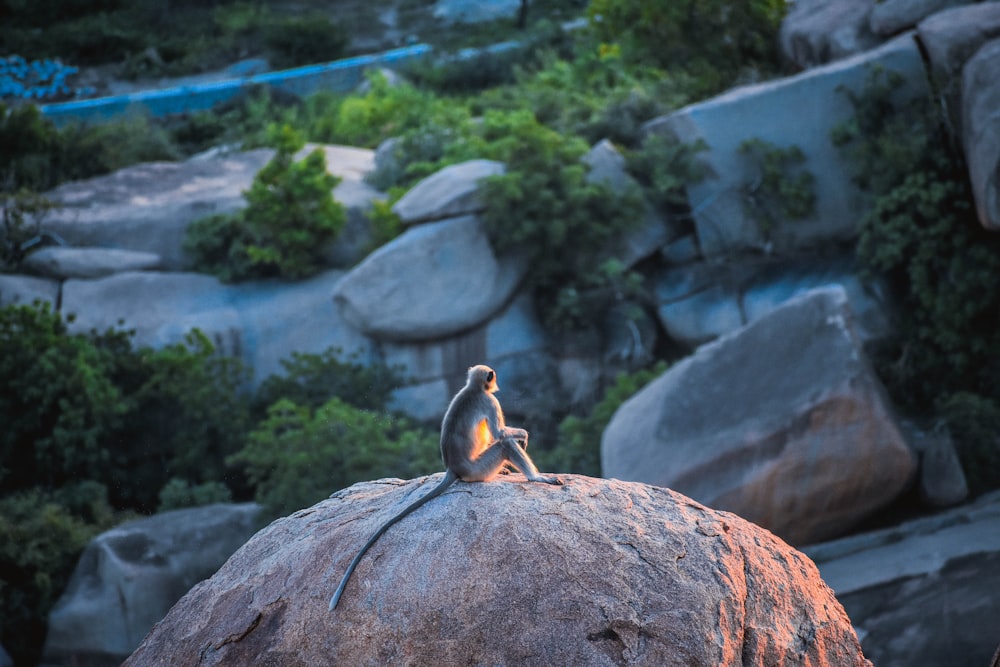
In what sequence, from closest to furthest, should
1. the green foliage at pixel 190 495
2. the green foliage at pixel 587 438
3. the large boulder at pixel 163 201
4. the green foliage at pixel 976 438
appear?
the green foliage at pixel 976 438, the green foliage at pixel 587 438, the green foliage at pixel 190 495, the large boulder at pixel 163 201

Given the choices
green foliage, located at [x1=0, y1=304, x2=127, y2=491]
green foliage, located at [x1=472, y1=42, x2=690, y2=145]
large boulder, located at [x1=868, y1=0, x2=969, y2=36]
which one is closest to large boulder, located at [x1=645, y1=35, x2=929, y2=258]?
large boulder, located at [x1=868, y1=0, x2=969, y2=36]

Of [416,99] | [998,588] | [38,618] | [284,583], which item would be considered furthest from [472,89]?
[284,583]

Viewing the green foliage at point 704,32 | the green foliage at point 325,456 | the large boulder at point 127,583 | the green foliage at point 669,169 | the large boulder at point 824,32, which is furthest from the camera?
the green foliage at point 704,32

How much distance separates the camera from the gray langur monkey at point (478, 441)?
5.91 metres

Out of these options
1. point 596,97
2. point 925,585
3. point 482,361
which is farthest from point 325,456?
point 596,97

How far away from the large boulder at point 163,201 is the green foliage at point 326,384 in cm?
275

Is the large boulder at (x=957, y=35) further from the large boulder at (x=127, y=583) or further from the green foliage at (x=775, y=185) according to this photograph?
the large boulder at (x=127, y=583)

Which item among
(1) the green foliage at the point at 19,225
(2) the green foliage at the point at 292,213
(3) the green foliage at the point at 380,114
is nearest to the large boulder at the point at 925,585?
(2) the green foliage at the point at 292,213

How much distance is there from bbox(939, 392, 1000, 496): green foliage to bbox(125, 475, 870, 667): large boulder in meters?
7.58

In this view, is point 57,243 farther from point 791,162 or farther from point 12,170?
point 791,162

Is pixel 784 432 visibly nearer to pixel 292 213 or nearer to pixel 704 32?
pixel 292 213

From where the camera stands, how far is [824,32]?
60.3 ft

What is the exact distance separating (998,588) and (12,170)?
17.7 m

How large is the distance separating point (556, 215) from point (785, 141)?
141 inches
